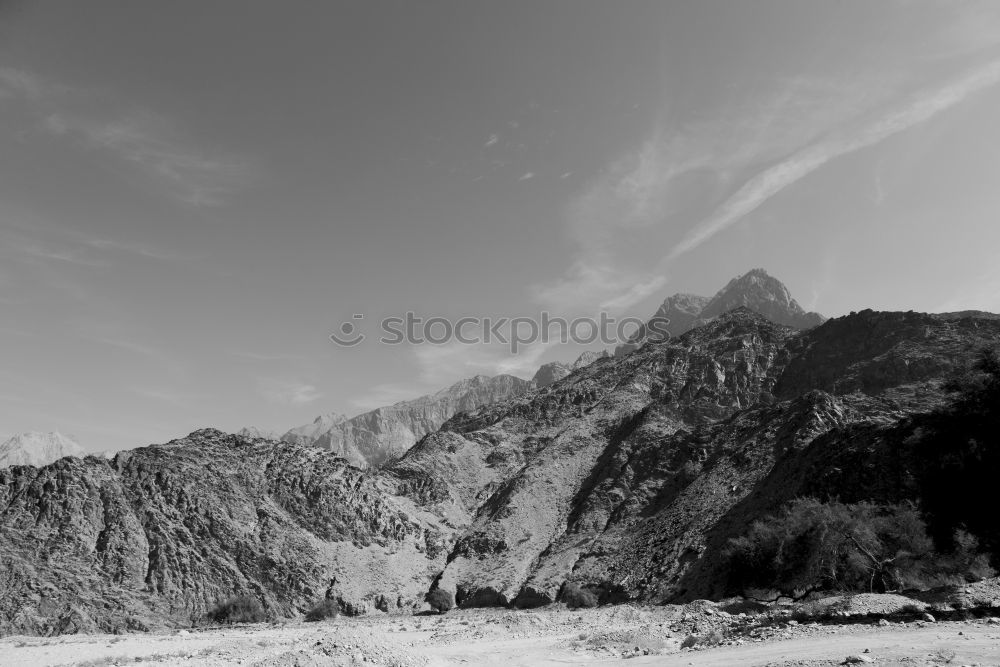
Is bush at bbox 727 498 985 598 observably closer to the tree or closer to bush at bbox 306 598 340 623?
the tree

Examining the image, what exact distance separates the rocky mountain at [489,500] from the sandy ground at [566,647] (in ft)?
61.4

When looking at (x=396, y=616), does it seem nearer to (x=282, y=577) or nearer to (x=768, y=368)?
(x=282, y=577)

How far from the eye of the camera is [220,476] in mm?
73812

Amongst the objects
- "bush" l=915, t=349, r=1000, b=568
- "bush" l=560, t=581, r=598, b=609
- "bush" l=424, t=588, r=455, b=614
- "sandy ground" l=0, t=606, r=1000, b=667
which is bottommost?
"bush" l=424, t=588, r=455, b=614

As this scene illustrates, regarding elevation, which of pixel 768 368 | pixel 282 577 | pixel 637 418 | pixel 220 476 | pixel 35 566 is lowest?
pixel 282 577

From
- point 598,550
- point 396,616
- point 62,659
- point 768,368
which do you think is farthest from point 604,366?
point 62,659

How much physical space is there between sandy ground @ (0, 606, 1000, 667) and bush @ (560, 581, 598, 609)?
13.9m

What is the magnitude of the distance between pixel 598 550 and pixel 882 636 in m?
50.1

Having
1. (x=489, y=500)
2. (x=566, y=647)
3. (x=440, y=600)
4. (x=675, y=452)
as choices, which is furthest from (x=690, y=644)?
(x=489, y=500)

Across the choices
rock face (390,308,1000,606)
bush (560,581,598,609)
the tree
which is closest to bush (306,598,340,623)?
rock face (390,308,1000,606)

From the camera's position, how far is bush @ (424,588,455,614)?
62.7m

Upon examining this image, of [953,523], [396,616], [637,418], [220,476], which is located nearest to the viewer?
[953,523]

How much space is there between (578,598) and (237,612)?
33.8 m

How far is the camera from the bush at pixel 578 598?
53.8 metres
